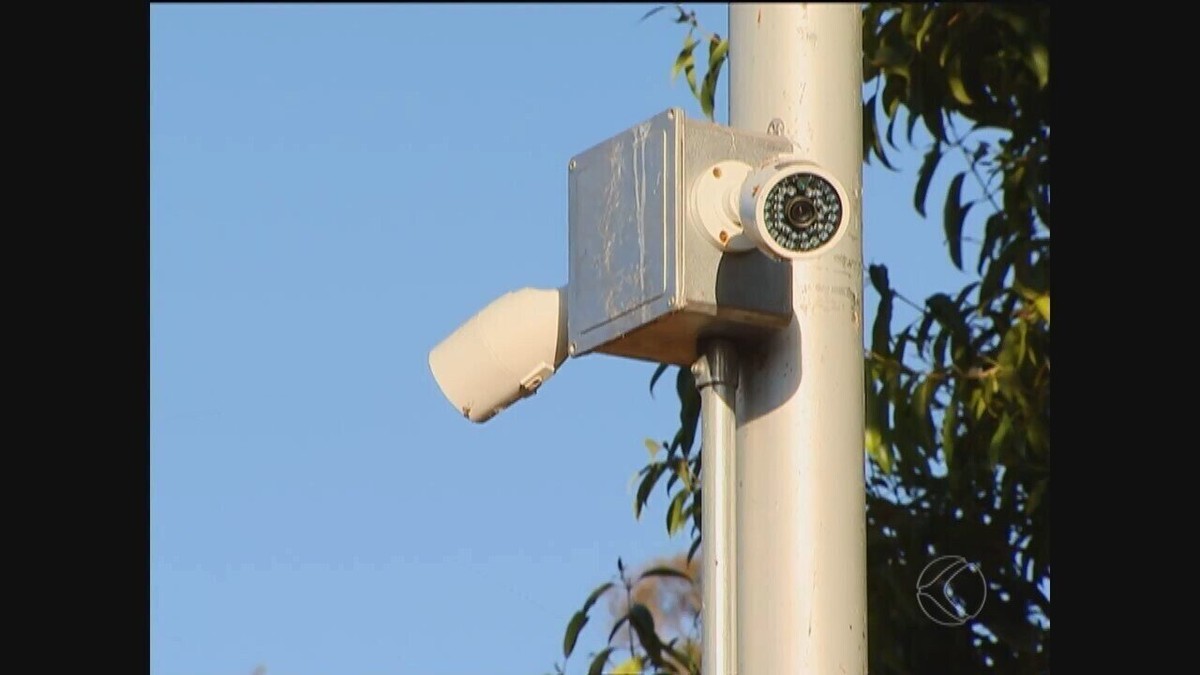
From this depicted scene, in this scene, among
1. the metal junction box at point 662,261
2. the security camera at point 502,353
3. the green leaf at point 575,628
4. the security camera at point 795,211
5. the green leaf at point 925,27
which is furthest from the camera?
the green leaf at point 925,27

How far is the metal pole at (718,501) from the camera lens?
3.65 metres

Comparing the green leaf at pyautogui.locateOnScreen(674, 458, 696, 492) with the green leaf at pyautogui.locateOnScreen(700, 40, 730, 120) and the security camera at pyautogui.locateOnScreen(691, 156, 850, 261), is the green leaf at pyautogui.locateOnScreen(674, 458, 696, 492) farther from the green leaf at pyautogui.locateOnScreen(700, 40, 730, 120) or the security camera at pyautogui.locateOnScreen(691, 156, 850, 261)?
the security camera at pyautogui.locateOnScreen(691, 156, 850, 261)

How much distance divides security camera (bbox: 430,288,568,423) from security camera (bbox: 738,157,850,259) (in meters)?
0.58

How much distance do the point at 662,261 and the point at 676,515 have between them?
2.83m

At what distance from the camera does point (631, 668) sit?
240 inches

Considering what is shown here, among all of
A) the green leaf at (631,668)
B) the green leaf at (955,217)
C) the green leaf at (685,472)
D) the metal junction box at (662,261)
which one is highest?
the green leaf at (955,217)

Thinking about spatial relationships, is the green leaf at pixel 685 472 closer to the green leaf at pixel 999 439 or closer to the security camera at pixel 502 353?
the green leaf at pixel 999 439

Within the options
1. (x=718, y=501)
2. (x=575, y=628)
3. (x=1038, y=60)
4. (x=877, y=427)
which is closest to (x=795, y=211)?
(x=718, y=501)

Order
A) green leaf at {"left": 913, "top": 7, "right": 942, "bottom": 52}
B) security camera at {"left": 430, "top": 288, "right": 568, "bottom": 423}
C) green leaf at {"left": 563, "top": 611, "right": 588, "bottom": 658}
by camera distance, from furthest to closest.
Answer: green leaf at {"left": 913, "top": 7, "right": 942, "bottom": 52}, green leaf at {"left": 563, "top": 611, "right": 588, "bottom": 658}, security camera at {"left": 430, "top": 288, "right": 568, "bottom": 423}

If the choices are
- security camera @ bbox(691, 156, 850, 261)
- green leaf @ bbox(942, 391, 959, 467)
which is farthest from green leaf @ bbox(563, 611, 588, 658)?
security camera @ bbox(691, 156, 850, 261)

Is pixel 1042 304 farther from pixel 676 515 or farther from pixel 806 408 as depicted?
pixel 806 408

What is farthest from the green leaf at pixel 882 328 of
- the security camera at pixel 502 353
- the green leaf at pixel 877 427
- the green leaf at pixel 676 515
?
the security camera at pixel 502 353

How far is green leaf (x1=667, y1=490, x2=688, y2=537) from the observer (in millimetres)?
6359
